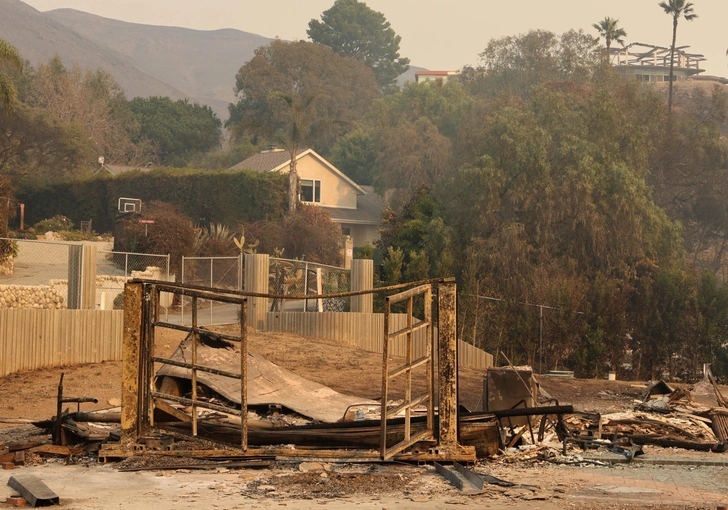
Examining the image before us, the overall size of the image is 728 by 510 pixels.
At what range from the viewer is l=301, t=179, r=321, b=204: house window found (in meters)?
64.5

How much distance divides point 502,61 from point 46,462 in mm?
78648

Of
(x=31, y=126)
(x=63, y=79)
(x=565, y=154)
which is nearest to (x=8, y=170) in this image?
(x=31, y=126)

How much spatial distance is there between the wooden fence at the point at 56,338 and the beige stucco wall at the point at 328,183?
42.6 meters

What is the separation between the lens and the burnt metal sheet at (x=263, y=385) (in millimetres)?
14070

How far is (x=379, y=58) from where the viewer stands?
5699 inches

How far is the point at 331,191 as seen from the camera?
216 feet

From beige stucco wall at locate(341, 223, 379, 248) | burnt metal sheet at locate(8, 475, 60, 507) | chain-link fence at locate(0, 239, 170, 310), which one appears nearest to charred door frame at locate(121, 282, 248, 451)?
burnt metal sheet at locate(8, 475, 60, 507)

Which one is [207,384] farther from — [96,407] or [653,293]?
[653,293]

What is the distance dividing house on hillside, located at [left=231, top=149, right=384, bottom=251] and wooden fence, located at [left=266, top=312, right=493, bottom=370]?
36662 mm

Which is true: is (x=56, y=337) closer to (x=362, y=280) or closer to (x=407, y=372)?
(x=362, y=280)

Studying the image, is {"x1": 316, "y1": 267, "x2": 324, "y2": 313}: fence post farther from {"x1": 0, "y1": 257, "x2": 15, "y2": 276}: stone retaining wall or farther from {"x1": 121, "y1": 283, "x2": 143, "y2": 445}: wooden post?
{"x1": 121, "y1": 283, "x2": 143, "y2": 445}: wooden post

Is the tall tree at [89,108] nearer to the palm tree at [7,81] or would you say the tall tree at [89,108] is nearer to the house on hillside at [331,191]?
the house on hillside at [331,191]

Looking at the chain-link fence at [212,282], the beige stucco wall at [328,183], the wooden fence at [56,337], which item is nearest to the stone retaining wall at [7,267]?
the chain-link fence at [212,282]

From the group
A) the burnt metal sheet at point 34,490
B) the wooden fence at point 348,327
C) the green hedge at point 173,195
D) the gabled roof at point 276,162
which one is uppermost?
the gabled roof at point 276,162
